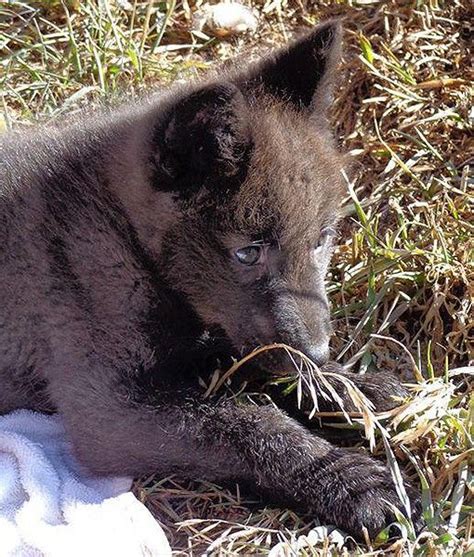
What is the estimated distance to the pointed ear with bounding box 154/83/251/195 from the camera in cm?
324

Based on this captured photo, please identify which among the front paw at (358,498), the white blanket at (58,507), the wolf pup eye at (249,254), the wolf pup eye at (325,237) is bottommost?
the front paw at (358,498)

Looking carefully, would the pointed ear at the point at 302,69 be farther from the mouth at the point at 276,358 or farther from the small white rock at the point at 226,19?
the small white rock at the point at 226,19

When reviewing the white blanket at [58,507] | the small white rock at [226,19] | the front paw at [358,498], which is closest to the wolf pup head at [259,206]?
the front paw at [358,498]

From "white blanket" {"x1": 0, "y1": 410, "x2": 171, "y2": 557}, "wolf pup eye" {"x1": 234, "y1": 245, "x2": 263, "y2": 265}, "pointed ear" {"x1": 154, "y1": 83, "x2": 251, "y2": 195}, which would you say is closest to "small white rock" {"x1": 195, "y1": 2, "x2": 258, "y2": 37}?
"pointed ear" {"x1": 154, "y1": 83, "x2": 251, "y2": 195}

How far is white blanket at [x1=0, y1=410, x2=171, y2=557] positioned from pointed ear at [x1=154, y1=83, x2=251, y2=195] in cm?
111

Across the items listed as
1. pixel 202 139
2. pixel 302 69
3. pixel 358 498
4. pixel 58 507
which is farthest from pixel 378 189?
pixel 58 507

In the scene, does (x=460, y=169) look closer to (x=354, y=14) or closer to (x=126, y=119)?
(x=354, y=14)

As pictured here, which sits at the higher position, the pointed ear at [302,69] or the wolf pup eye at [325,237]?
the pointed ear at [302,69]

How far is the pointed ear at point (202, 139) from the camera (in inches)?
128

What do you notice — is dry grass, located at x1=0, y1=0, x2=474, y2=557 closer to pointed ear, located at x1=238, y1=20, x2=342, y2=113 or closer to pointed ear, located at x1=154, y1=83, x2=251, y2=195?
pointed ear, located at x1=238, y1=20, x2=342, y2=113

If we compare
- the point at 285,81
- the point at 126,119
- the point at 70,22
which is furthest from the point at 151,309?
the point at 70,22

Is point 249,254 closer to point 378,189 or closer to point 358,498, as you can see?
point 358,498

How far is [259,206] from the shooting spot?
3.56 metres

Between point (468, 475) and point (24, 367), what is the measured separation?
66.6 inches
